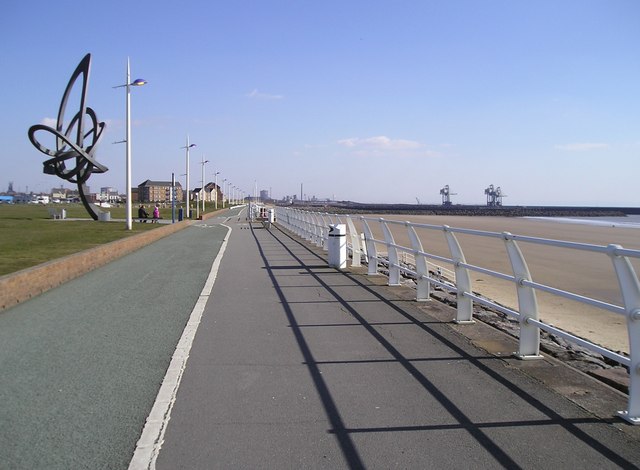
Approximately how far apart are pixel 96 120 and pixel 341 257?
36.1m

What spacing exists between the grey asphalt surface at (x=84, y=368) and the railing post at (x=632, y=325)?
11.9ft

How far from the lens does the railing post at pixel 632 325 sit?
4.16 m

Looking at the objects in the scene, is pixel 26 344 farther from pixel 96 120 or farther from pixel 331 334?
pixel 96 120

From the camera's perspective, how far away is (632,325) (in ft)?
13.9

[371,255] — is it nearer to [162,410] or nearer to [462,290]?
[462,290]

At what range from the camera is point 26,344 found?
646 centimetres

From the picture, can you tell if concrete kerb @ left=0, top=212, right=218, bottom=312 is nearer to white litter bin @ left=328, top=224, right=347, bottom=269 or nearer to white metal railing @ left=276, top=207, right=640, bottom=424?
white litter bin @ left=328, top=224, right=347, bottom=269

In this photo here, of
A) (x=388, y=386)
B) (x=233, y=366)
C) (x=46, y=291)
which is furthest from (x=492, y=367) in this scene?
(x=46, y=291)

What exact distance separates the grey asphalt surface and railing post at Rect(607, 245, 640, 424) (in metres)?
3.64

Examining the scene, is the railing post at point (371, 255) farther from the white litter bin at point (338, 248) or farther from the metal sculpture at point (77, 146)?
the metal sculpture at point (77, 146)

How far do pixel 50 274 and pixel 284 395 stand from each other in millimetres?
7500

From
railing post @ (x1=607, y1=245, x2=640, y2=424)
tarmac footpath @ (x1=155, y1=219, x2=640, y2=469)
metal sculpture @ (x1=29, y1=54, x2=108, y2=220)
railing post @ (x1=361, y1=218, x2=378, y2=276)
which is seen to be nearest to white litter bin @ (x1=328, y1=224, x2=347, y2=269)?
railing post @ (x1=361, y1=218, x2=378, y2=276)

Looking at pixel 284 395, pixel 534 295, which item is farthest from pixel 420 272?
pixel 284 395

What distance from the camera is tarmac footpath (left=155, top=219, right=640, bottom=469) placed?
3.66m
